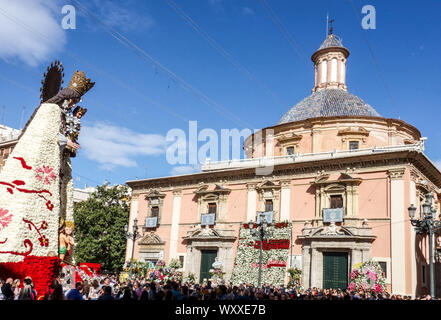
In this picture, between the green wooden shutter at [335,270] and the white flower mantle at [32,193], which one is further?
the green wooden shutter at [335,270]

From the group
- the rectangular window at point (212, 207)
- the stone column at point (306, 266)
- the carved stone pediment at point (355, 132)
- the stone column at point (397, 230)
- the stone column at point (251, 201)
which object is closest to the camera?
the stone column at point (397, 230)

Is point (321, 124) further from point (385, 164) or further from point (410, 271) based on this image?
point (410, 271)

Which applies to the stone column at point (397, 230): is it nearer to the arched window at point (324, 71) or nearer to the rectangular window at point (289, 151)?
the rectangular window at point (289, 151)

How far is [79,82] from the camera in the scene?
1299 cm

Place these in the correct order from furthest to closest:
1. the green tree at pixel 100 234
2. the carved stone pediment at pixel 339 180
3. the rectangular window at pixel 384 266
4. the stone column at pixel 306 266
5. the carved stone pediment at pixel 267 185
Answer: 1. the green tree at pixel 100 234
2. the carved stone pediment at pixel 267 185
3. the carved stone pediment at pixel 339 180
4. the stone column at pixel 306 266
5. the rectangular window at pixel 384 266

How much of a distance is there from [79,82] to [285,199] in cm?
1586

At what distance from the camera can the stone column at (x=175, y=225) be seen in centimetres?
2942

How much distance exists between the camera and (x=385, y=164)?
2322cm

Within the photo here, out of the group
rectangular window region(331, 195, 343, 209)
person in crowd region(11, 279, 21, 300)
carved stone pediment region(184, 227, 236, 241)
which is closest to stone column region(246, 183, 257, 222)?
carved stone pediment region(184, 227, 236, 241)

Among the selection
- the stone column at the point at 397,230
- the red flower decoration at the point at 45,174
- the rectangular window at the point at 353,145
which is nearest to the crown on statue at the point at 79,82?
the red flower decoration at the point at 45,174

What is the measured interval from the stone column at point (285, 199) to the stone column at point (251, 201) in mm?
1826

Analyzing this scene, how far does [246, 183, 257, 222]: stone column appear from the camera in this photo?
26938 millimetres

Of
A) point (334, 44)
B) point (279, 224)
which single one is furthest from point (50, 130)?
point (334, 44)

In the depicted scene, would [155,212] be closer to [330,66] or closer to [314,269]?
[314,269]
